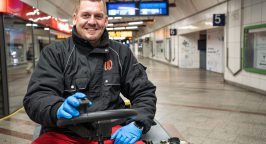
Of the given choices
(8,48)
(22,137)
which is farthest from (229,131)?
(8,48)

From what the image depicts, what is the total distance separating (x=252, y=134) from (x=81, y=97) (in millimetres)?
3469

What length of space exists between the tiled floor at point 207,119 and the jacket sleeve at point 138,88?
859 millimetres

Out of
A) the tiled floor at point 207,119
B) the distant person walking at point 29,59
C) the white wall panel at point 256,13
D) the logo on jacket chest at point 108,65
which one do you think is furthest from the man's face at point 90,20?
the white wall panel at point 256,13

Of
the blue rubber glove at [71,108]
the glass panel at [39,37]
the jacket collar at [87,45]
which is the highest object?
the glass panel at [39,37]

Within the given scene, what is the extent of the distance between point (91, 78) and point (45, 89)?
0.98 ft

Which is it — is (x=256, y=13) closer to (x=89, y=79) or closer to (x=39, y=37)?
(x=39, y=37)

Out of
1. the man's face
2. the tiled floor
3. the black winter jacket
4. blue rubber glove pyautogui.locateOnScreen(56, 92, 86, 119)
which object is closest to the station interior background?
the tiled floor

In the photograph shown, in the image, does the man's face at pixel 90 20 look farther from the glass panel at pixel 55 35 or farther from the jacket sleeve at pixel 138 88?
the glass panel at pixel 55 35

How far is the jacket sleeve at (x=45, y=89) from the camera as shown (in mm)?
1521

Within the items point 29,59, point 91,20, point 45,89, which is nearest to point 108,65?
point 91,20

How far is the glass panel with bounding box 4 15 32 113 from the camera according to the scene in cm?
549

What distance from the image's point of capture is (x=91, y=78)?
179 cm

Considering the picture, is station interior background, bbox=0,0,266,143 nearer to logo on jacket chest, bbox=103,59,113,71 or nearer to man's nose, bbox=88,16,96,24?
man's nose, bbox=88,16,96,24

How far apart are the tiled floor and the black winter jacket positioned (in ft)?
2.97
